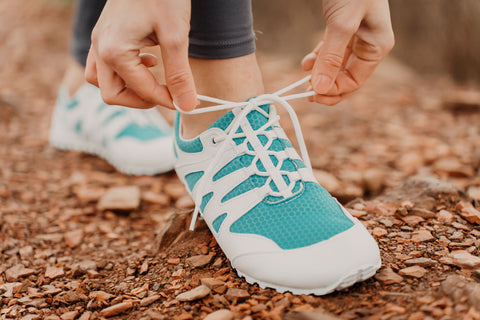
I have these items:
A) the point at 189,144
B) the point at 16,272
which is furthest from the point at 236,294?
the point at 16,272

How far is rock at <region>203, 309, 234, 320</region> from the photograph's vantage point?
88 centimetres

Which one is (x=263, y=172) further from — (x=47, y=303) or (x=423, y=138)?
(x=423, y=138)

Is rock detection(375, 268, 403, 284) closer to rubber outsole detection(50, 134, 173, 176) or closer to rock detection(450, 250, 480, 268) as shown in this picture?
rock detection(450, 250, 480, 268)

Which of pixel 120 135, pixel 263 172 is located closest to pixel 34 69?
pixel 120 135

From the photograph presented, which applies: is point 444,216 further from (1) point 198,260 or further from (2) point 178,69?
(2) point 178,69

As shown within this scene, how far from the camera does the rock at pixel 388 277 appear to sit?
3.10ft

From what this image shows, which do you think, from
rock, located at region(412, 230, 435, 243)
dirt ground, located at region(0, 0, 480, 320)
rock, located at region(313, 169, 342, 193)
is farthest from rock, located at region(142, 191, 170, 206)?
rock, located at region(412, 230, 435, 243)

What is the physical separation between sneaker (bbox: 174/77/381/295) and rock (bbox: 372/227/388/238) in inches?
7.1

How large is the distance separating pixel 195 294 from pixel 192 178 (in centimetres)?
35

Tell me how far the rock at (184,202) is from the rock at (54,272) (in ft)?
1.85

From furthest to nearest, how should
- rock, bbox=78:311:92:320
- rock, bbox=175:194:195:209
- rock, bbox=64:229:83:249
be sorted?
rock, bbox=175:194:195:209
rock, bbox=64:229:83:249
rock, bbox=78:311:92:320

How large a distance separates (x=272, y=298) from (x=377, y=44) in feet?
2.24

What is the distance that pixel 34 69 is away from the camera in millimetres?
3646

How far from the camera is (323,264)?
3.00 feet
